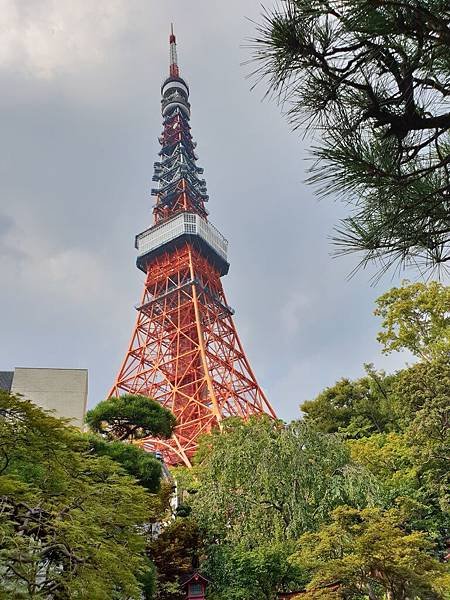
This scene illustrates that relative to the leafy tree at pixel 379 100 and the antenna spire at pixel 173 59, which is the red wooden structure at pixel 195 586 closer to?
the leafy tree at pixel 379 100

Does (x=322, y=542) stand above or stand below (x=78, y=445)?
below

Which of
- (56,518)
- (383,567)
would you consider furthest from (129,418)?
(56,518)

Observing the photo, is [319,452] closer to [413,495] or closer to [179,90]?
[413,495]

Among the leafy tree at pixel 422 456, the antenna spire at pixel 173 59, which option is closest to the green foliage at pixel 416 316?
the leafy tree at pixel 422 456

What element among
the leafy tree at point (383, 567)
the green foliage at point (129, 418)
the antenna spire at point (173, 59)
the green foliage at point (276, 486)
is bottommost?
the leafy tree at point (383, 567)

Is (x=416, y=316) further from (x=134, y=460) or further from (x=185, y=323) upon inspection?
(x=185, y=323)

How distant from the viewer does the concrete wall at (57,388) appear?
12.2m

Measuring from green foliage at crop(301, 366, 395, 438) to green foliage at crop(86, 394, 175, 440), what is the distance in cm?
455

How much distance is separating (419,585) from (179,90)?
43.0 metres

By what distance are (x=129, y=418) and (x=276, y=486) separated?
565 centimetres

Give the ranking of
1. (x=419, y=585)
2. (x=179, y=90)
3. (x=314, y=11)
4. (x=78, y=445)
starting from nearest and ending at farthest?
(x=314, y=11) < (x=78, y=445) < (x=419, y=585) < (x=179, y=90)

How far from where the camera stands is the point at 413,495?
10.8 m

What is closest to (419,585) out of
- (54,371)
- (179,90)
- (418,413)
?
(418,413)

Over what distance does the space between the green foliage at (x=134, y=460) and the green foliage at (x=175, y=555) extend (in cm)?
84
